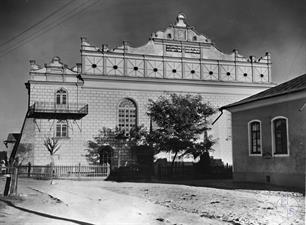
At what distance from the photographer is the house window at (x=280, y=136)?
14.9 metres

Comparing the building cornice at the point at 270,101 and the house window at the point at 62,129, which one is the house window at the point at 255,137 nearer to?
the building cornice at the point at 270,101

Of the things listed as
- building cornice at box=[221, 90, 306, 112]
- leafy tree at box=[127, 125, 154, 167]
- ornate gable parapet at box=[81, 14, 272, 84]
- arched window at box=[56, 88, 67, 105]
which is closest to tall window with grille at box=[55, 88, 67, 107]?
arched window at box=[56, 88, 67, 105]

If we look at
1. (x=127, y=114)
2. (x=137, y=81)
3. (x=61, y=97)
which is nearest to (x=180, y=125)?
(x=137, y=81)

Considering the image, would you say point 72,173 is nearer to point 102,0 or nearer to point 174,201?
point 174,201

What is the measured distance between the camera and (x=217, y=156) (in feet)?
110

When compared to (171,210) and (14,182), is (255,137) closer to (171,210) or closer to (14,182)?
(171,210)

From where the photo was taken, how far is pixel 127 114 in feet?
110

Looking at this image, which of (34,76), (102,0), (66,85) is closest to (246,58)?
(66,85)

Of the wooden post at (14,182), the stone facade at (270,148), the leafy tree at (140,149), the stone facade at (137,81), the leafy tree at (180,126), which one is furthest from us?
the leafy tree at (140,149)

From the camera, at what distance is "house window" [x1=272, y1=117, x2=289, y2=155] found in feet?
48.8

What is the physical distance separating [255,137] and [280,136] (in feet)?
5.87

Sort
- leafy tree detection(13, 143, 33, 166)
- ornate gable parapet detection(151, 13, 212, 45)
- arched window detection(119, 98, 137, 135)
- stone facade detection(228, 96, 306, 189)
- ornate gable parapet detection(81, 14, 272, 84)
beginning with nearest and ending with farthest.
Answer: stone facade detection(228, 96, 306, 189)
leafy tree detection(13, 143, 33, 166)
ornate gable parapet detection(81, 14, 272, 84)
arched window detection(119, 98, 137, 135)
ornate gable parapet detection(151, 13, 212, 45)

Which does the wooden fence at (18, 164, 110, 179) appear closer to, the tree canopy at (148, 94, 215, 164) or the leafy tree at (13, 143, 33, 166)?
the leafy tree at (13, 143, 33, 166)

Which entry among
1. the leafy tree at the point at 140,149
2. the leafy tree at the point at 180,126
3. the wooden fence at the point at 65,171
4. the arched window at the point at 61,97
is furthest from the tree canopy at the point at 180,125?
the arched window at the point at 61,97
